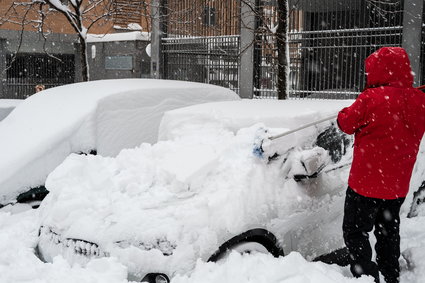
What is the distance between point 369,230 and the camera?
352 cm

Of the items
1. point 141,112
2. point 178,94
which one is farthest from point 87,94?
point 178,94

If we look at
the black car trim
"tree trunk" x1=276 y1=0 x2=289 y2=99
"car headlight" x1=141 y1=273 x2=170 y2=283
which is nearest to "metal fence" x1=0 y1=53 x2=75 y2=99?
"tree trunk" x1=276 y1=0 x2=289 y2=99

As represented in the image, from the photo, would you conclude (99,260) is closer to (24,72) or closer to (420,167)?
(420,167)

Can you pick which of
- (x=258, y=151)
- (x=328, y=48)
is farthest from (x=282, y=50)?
(x=258, y=151)

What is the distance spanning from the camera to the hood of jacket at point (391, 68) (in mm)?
3330

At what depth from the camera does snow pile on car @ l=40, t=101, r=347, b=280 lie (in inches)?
129

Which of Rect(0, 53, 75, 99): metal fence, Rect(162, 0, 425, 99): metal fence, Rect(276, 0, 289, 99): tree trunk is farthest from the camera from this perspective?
Rect(0, 53, 75, 99): metal fence

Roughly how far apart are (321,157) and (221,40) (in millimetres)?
10038

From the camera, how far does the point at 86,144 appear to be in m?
5.66

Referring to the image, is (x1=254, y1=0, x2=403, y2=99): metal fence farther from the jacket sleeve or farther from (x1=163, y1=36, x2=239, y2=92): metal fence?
the jacket sleeve

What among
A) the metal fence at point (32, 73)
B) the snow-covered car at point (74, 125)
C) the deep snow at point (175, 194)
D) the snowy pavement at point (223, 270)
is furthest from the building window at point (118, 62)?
the snowy pavement at point (223, 270)

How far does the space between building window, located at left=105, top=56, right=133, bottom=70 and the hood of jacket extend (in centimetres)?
1483

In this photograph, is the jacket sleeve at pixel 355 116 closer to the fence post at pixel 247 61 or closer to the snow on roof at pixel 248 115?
the snow on roof at pixel 248 115

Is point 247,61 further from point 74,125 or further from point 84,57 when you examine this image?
point 74,125
